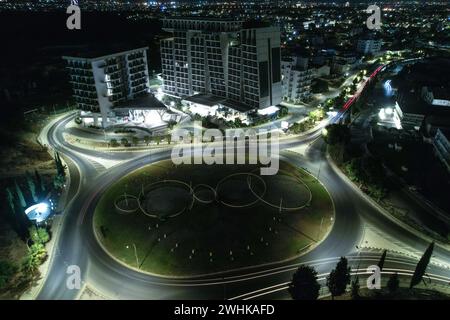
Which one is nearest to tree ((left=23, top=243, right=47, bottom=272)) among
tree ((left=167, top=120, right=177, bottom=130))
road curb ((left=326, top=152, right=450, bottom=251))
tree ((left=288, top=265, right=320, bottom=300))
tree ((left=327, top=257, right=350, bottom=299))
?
tree ((left=288, top=265, right=320, bottom=300))

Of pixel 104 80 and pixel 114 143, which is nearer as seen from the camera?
pixel 114 143

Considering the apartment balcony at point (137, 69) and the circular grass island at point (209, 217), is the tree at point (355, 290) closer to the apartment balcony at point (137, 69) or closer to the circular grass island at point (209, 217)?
the circular grass island at point (209, 217)

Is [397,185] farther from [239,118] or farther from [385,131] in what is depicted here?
[239,118]

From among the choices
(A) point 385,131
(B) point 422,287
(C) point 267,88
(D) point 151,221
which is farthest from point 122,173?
(A) point 385,131

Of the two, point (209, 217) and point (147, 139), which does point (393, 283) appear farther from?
point (147, 139)

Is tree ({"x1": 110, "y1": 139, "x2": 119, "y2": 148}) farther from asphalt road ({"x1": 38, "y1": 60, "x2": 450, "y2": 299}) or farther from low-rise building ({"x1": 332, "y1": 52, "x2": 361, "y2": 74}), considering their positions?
low-rise building ({"x1": 332, "y1": 52, "x2": 361, "y2": 74})

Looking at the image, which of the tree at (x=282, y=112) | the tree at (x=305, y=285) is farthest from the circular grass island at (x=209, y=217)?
the tree at (x=282, y=112)

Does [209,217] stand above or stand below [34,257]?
below

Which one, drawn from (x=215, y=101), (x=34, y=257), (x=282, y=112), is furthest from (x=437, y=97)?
(x=34, y=257)
